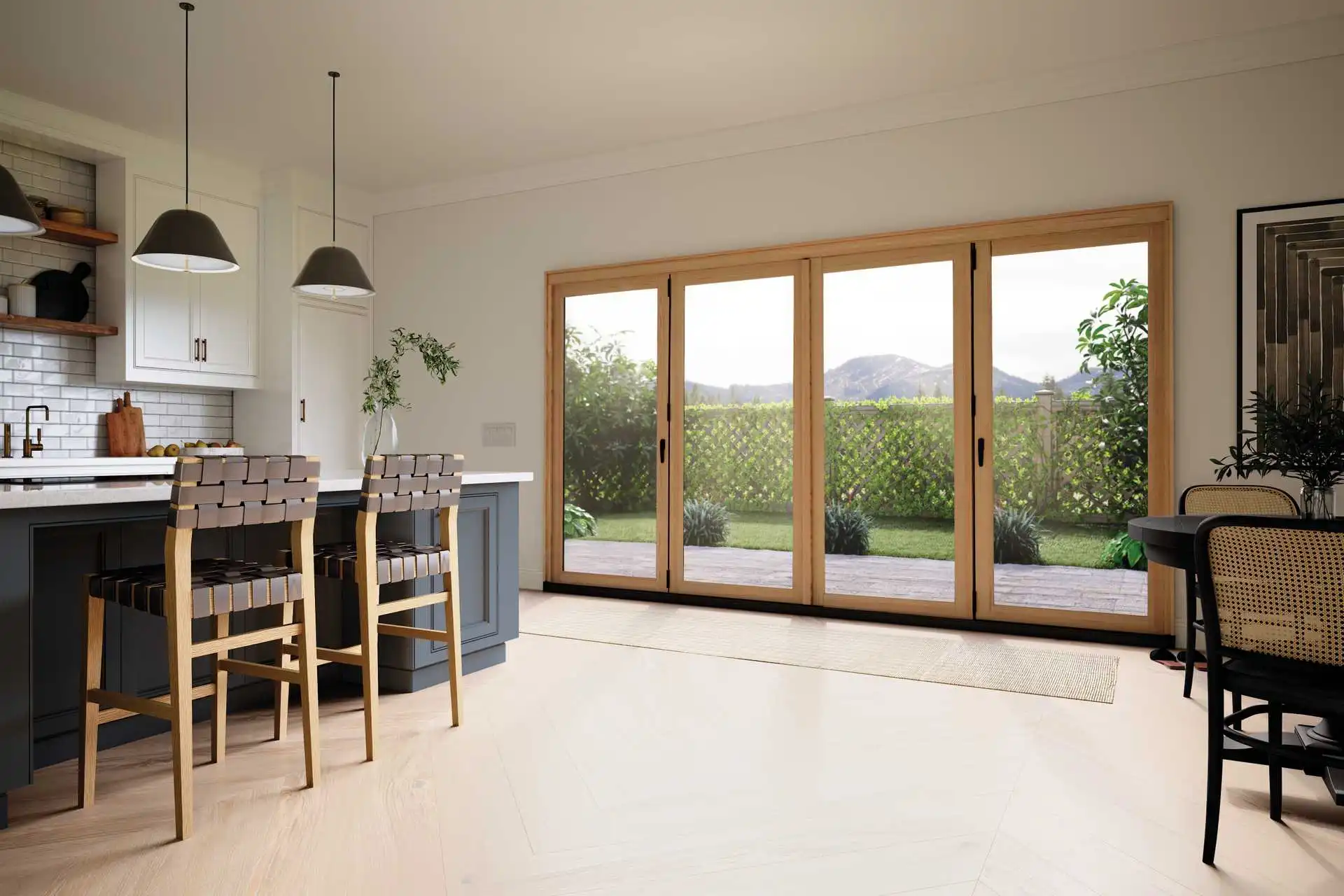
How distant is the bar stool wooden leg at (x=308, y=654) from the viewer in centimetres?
254

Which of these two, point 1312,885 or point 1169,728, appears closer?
point 1312,885

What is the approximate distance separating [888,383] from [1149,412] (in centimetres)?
133

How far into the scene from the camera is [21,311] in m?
4.95

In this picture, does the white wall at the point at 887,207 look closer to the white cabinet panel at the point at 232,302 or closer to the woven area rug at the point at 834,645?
the white cabinet panel at the point at 232,302

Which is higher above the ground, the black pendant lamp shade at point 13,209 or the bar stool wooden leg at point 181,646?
the black pendant lamp shade at point 13,209

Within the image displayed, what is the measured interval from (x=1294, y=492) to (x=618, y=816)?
11.5 ft

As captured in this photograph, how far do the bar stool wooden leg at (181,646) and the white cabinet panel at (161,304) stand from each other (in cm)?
373

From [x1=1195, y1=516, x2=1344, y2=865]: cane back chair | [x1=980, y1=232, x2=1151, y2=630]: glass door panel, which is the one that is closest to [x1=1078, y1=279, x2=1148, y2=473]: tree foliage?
[x1=980, y1=232, x2=1151, y2=630]: glass door panel

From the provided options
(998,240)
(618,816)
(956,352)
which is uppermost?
(998,240)

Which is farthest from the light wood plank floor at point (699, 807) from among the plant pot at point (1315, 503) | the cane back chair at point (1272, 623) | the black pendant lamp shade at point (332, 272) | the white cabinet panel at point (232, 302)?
the white cabinet panel at point (232, 302)

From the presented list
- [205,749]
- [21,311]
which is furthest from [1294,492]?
[21,311]

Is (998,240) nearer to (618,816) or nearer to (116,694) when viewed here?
(618,816)

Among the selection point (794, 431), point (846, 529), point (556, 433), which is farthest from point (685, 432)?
point (846, 529)

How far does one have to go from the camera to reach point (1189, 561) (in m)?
2.61
